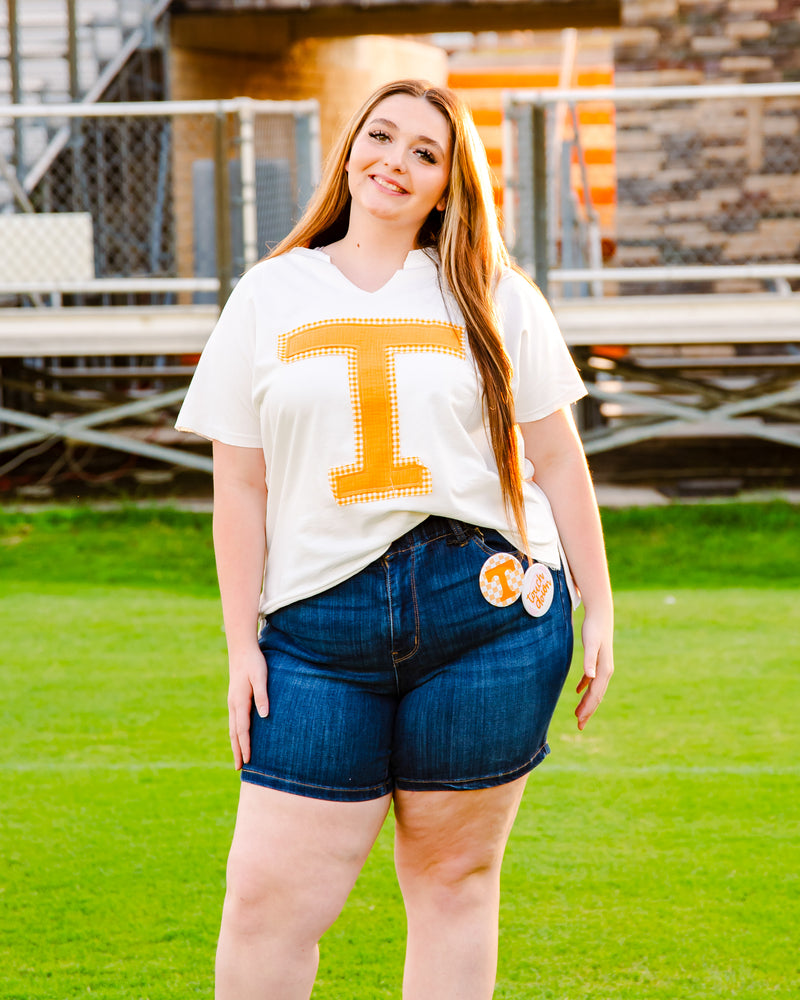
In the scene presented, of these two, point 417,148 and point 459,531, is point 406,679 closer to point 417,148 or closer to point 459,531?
point 459,531

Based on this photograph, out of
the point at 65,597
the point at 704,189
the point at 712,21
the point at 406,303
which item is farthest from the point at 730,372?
the point at 406,303

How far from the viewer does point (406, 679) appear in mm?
1880

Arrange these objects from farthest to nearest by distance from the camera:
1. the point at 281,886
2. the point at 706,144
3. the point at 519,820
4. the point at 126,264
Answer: the point at 126,264
the point at 706,144
the point at 519,820
the point at 281,886

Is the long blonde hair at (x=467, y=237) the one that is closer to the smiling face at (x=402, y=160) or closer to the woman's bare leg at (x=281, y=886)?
the smiling face at (x=402, y=160)

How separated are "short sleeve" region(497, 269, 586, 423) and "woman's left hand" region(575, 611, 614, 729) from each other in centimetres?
34

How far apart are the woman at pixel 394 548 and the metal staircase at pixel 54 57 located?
10.5 metres

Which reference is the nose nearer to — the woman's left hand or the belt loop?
the belt loop

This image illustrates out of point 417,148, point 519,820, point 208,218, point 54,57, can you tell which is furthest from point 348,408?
point 54,57

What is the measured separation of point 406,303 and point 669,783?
2460 millimetres

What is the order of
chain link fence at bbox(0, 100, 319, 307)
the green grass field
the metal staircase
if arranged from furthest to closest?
the metal staircase → chain link fence at bbox(0, 100, 319, 307) → the green grass field

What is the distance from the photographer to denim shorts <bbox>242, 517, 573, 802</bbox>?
1833 mm

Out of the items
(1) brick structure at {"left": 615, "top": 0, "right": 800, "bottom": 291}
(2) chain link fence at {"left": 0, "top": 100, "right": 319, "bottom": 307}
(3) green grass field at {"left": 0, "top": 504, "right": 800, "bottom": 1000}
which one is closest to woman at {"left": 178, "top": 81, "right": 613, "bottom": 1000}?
(3) green grass field at {"left": 0, "top": 504, "right": 800, "bottom": 1000}

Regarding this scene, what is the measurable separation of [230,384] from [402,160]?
1.35 ft

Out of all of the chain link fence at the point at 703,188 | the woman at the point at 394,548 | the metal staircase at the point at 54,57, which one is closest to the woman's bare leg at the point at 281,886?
the woman at the point at 394,548
